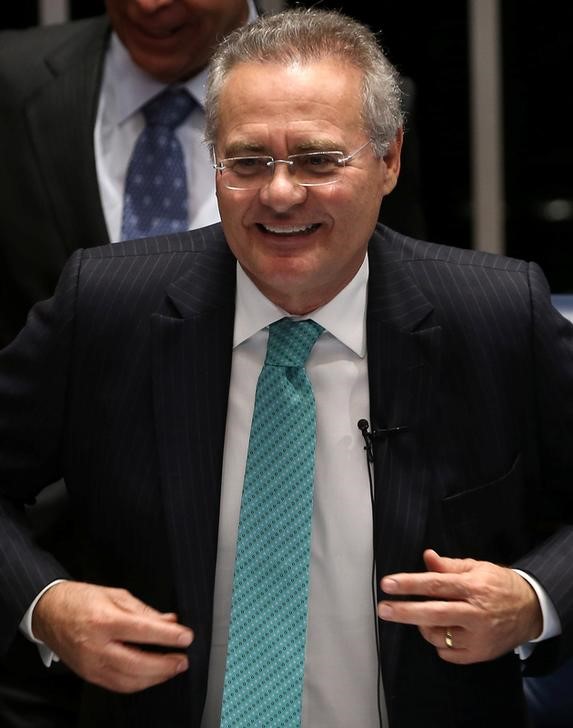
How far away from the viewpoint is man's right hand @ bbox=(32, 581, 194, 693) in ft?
6.05

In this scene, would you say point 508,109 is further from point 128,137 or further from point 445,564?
point 445,564

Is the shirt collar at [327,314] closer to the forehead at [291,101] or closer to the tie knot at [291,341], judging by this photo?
the tie knot at [291,341]

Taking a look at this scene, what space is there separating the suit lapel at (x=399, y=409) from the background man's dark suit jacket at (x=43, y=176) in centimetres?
74

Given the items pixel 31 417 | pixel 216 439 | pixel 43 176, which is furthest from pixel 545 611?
pixel 43 176

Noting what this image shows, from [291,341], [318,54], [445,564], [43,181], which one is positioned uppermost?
[318,54]

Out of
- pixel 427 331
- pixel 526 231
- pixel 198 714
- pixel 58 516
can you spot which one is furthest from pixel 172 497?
pixel 526 231

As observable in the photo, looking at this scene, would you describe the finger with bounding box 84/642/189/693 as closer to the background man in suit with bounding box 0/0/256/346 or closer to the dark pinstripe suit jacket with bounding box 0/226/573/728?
the dark pinstripe suit jacket with bounding box 0/226/573/728

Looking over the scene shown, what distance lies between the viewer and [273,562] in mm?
1975

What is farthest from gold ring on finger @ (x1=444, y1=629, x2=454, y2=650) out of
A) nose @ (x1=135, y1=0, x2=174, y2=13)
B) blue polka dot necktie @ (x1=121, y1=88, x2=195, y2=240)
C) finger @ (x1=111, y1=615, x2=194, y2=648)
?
nose @ (x1=135, y1=0, x2=174, y2=13)

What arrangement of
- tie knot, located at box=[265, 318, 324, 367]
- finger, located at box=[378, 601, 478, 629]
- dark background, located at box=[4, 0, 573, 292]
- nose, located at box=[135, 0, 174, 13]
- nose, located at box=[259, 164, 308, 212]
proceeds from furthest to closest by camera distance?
dark background, located at box=[4, 0, 573, 292], nose, located at box=[135, 0, 174, 13], tie knot, located at box=[265, 318, 324, 367], nose, located at box=[259, 164, 308, 212], finger, located at box=[378, 601, 478, 629]

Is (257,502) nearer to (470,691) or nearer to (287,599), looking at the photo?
(287,599)

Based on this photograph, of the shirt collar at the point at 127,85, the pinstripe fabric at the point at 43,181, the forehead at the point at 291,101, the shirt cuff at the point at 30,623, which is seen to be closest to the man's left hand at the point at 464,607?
the shirt cuff at the point at 30,623

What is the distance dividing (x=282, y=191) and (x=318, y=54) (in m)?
0.20

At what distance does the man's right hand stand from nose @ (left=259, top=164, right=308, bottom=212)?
55cm
